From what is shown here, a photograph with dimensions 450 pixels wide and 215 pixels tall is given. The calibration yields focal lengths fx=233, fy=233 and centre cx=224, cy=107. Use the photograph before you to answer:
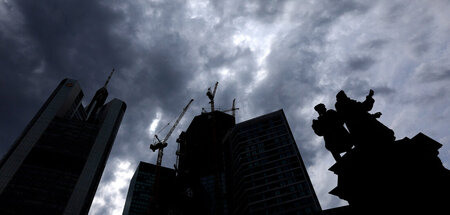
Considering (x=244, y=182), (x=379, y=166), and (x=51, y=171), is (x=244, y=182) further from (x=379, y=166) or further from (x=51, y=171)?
(x=51, y=171)

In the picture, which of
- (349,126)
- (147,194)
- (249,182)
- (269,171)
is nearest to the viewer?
(349,126)

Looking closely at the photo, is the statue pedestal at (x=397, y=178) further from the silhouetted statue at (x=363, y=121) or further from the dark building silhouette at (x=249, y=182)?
the dark building silhouette at (x=249, y=182)

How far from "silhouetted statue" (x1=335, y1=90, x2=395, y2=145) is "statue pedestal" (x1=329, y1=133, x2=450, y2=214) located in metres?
0.37

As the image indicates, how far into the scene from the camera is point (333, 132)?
8.24m

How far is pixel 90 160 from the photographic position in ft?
523

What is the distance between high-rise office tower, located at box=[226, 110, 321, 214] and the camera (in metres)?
90.8

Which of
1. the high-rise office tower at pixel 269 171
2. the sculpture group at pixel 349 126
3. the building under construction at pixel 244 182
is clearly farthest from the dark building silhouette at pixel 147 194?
the sculpture group at pixel 349 126

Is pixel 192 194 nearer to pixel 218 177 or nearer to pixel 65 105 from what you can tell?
pixel 218 177

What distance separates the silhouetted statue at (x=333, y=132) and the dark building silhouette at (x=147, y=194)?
151446 millimetres

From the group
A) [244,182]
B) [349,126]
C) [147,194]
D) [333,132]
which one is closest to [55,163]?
[147,194]

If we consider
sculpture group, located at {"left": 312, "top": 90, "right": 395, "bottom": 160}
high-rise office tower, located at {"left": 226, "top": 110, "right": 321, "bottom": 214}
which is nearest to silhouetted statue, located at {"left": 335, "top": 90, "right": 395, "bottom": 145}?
sculpture group, located at {"left": 312, "top": 90, "right": 395, "bottom": 160}

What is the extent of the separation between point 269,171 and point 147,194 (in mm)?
117449

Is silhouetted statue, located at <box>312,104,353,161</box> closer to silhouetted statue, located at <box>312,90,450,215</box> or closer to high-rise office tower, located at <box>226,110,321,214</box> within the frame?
silhouetted statue, located at <box>312,90,450,215</box>

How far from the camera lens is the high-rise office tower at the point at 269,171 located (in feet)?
298
